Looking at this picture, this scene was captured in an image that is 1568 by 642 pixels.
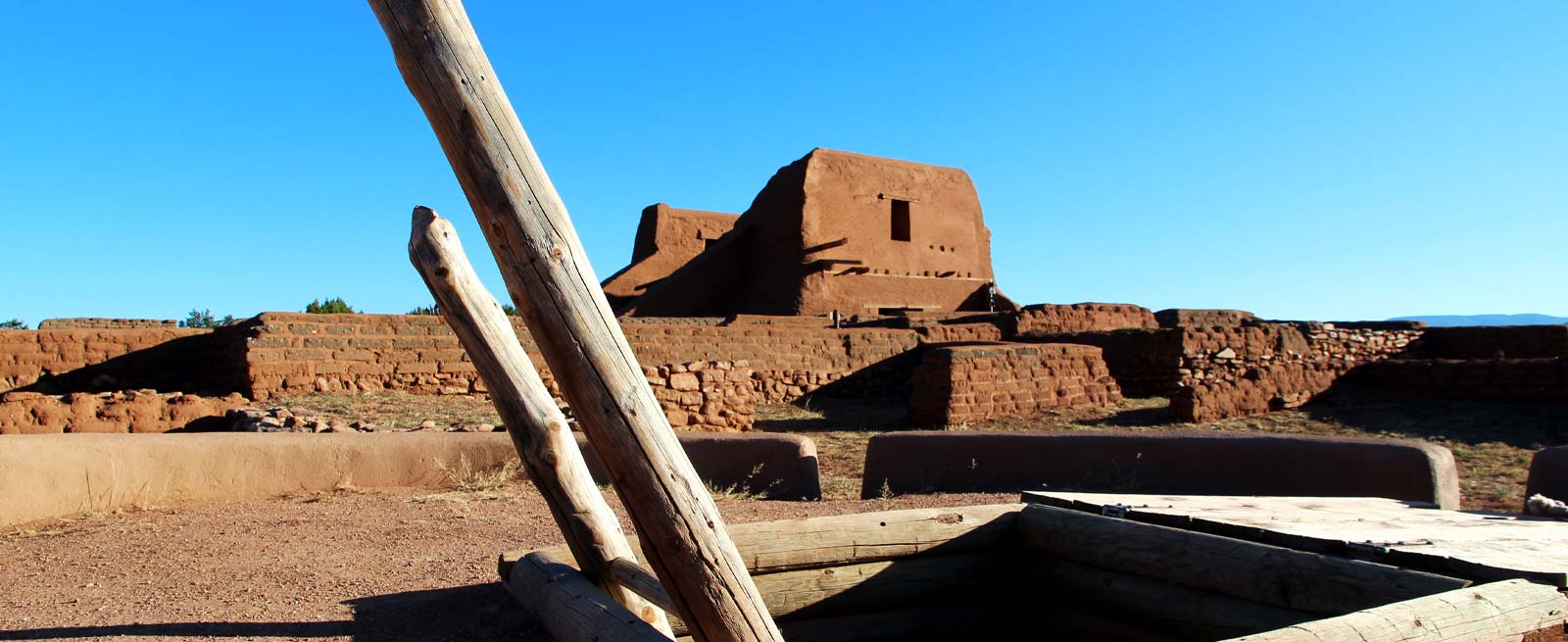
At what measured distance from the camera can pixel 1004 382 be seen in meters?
11.7

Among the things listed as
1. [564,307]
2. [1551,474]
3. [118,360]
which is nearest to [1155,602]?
[564,307]

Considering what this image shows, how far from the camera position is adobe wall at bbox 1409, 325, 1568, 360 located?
45.4 ft

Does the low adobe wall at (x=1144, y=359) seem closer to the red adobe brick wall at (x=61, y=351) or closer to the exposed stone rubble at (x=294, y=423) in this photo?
the exposed stone rubble at (x=294, y=423)

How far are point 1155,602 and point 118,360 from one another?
1191 cm

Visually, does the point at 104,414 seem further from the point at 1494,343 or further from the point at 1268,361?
the point at 1494,343

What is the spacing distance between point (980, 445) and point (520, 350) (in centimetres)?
432

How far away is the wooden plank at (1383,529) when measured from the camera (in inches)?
109

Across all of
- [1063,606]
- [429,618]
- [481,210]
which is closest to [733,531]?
[429,618]

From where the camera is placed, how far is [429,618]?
10.9 ft

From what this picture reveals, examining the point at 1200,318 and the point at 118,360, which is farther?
the point at 1200,318

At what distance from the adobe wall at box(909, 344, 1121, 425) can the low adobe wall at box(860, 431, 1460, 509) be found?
13.9 ft

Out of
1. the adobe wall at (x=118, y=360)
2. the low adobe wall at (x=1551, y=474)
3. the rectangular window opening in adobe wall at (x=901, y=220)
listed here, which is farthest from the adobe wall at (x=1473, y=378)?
the adobe wall at (x=118, y=360)

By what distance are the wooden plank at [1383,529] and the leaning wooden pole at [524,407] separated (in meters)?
1.94

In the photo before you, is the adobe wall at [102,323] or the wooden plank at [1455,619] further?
the adobe wall at [102,323]
